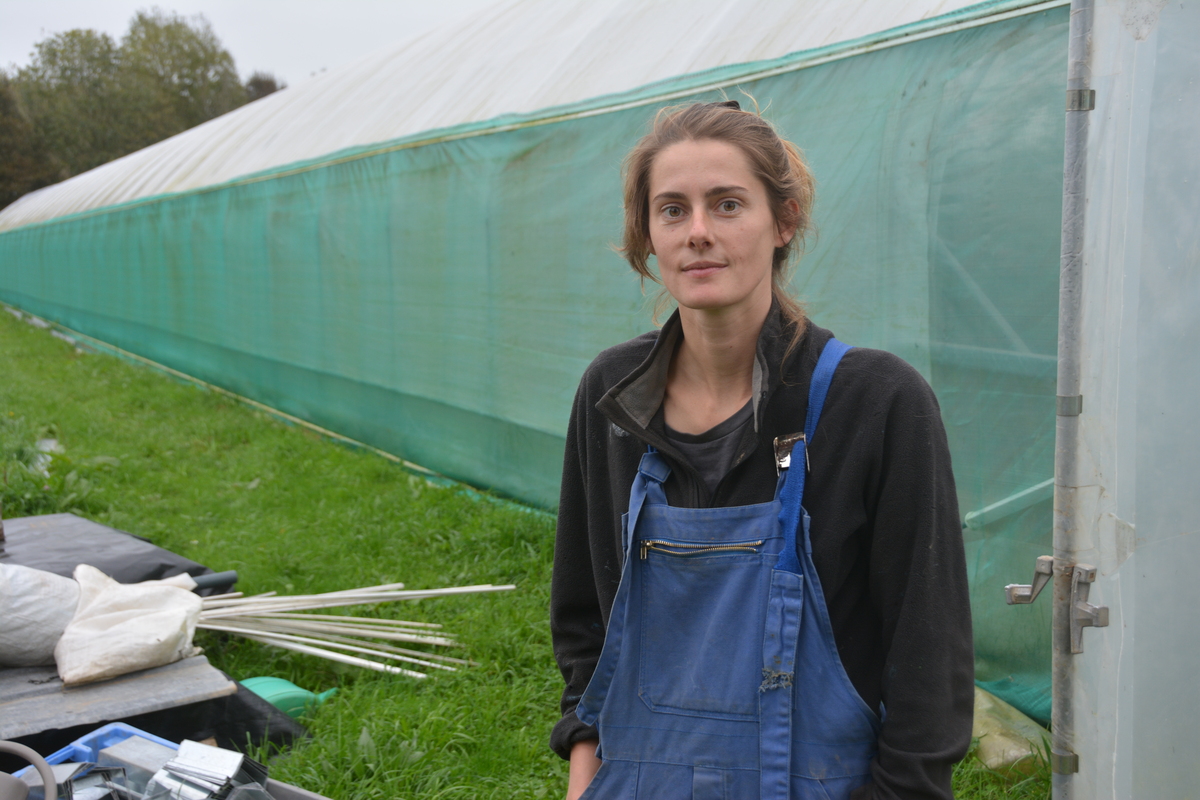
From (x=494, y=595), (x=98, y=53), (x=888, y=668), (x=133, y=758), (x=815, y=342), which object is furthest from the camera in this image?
(x=98, y=53)

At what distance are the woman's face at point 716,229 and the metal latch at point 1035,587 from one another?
1.06 m

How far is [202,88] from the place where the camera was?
1992 inches

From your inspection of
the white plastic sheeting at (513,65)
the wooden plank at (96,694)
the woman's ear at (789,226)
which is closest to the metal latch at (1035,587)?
the woman's ear at (789,226)

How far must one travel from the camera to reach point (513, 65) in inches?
264

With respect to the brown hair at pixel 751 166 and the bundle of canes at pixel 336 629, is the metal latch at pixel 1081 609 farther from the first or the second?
the bundle of canes at pixel 336 629

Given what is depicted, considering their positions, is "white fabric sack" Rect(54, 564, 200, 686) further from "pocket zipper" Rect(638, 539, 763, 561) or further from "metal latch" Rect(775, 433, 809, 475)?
"metal latch" Rect(775, 433, 809, 475)

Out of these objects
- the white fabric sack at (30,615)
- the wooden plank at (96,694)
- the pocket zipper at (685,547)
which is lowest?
the wooden plank at (96,694)

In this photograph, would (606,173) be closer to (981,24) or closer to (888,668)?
(981,24)

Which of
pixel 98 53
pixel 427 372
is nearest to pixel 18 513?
pixel 427 372

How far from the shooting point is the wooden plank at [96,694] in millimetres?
2910

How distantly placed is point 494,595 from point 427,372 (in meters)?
2.75

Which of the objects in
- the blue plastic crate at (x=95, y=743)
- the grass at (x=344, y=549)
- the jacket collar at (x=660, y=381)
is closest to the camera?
the jacket collar at (x=660, y=381)

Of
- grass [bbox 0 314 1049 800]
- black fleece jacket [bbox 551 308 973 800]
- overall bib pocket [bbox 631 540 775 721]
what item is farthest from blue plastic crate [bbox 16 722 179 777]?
black fleece jacket [bbox 551 308 973 800]

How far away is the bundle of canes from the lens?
3873 millimetres
